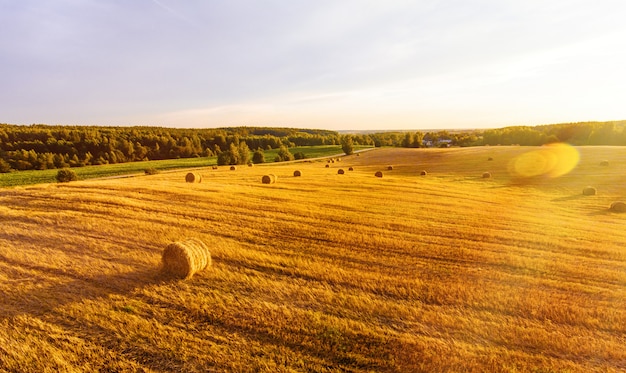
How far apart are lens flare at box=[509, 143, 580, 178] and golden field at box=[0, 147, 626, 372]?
24.2m

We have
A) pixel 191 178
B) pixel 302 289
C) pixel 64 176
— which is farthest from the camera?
pixel 64 176

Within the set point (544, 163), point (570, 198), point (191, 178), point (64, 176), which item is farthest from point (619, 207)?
point (64, 176)

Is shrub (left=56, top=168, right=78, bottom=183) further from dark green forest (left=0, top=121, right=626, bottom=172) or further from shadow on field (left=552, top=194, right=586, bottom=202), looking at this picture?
shadow on field (left=552, top=194, right=586, bottom=202)

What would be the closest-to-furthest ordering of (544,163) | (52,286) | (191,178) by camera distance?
(52,286) < (191,178) < (544,163)

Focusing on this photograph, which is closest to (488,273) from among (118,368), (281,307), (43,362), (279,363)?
(281,307)

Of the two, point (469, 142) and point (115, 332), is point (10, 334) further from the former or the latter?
point (469, 142)

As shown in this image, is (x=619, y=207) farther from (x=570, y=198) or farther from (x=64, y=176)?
(x=64, y=176)

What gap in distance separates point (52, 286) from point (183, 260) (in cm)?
360

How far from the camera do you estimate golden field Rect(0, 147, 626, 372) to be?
21.8ft

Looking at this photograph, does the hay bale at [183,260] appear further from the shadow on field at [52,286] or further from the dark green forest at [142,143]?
the dark green forest at [142,143]

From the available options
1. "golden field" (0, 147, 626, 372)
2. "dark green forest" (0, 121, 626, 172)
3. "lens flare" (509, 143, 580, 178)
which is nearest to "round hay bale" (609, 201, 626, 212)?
"golden field" (0, 147, 626, 372)

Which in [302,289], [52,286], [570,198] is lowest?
[570,198]

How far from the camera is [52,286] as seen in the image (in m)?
8.87

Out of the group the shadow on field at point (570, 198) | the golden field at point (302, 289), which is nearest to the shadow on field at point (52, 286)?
the golden field at point (302, 289)
